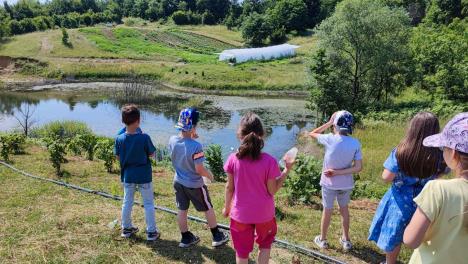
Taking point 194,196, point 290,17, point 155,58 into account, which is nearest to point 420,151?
point 194,196

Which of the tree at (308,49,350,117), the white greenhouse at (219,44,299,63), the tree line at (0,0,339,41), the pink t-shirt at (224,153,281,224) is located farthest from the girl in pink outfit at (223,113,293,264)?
the tree line at (0,0,339,41)

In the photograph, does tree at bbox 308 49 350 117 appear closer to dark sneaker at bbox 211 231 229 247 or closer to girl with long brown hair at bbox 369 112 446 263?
dark sneaker at bbox 211 231 229 247

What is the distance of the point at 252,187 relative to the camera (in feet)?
12.8

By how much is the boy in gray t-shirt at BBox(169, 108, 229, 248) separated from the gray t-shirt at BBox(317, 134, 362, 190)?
1427 millimetres

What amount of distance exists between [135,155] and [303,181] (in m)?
3.58

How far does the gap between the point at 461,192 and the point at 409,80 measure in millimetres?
30112

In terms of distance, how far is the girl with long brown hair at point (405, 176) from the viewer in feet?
11.7

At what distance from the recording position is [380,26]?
87.6 ft

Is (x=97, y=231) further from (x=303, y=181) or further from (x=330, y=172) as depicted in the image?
(x=303, y=181)

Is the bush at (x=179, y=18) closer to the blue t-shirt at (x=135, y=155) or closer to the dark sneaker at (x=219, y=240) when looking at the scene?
the blue t-shirt at (x=135, y=155)

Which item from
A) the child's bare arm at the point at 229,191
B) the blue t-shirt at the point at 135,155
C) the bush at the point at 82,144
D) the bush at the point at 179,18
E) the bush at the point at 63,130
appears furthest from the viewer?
Result: the bush at the point at 179,18

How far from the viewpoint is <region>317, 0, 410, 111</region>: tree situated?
26.7 m

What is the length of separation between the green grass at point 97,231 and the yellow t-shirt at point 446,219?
2524mm

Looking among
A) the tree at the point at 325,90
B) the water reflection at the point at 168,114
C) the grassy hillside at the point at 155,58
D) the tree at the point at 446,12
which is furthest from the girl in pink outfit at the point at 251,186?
the tree at the point at 446,12
